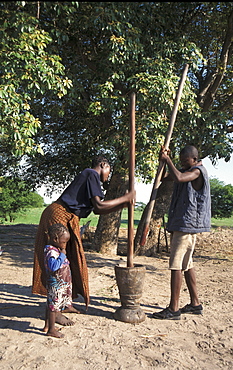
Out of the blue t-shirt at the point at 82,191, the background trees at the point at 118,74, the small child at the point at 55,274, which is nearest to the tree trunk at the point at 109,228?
the background trees at the point at 118,74

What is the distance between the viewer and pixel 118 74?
24.9ft

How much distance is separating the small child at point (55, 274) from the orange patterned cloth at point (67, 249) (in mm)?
236

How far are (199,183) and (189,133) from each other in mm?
4392

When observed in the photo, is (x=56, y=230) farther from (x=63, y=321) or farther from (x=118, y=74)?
(x=118, y=74)

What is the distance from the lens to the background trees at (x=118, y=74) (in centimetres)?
625

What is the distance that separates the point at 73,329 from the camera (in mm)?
3770

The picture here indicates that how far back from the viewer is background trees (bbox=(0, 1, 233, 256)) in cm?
625

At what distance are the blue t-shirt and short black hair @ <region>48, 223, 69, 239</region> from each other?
32 centimetres

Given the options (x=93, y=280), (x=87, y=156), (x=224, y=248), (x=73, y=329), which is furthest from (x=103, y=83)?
(x=224, y=248)

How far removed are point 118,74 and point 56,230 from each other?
4.92 m

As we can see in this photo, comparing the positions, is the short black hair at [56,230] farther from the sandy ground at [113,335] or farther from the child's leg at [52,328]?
the sandy ground at [113,335]

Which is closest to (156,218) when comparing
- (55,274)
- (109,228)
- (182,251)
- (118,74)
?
(109,228)

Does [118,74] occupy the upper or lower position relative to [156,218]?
upper

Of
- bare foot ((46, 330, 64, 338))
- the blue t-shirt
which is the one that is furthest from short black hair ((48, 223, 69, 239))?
bare foot ((46, 330, 64, 338))
